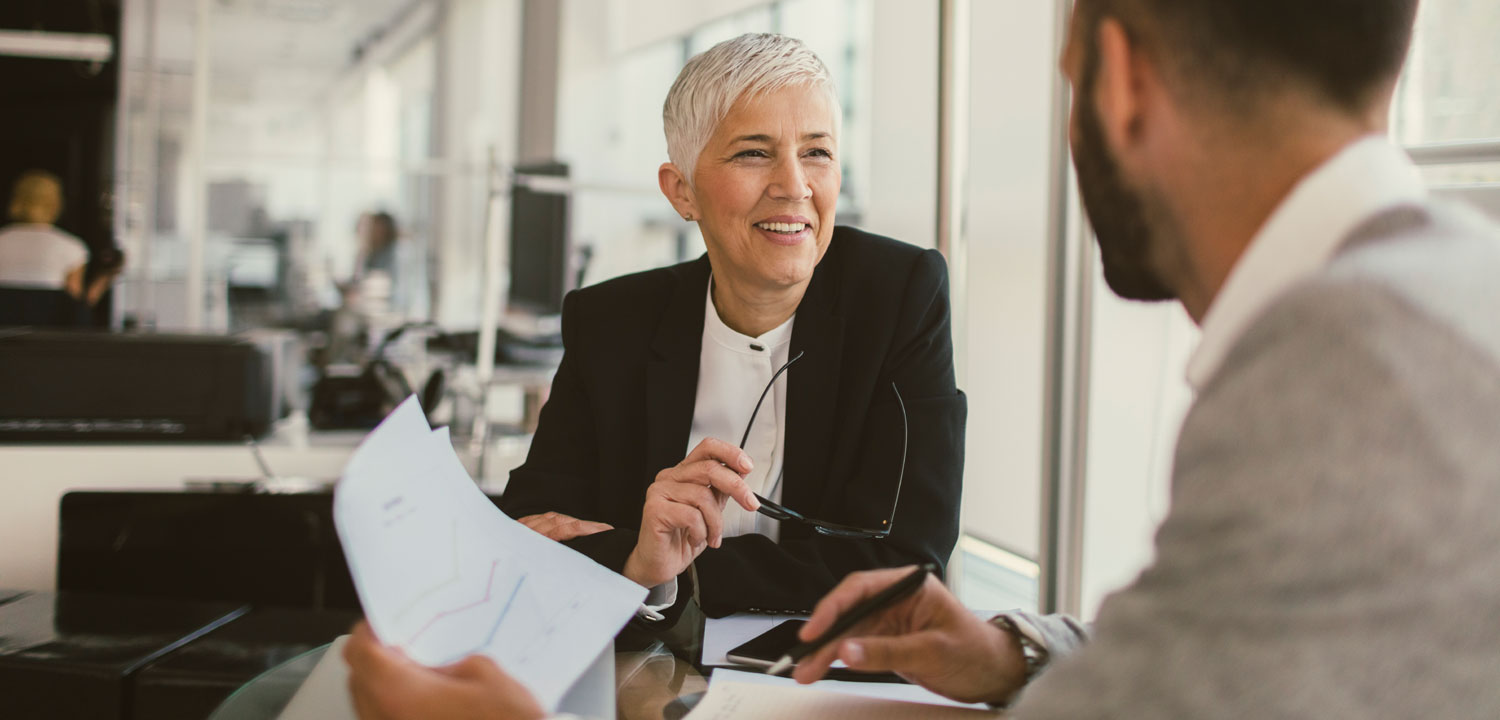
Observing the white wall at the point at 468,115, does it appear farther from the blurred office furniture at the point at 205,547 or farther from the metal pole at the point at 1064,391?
the metal pole at the point at 1064,391

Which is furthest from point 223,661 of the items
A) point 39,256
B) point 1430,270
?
point 39,256

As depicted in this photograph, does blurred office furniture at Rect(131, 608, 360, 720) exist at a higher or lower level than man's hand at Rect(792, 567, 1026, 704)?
lower

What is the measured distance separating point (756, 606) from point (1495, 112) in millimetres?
2519

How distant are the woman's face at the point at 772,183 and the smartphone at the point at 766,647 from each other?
20.4 inches

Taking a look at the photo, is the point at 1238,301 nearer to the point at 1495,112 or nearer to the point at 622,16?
the point at 1495,112

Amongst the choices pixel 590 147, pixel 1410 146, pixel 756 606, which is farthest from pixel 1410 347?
pixel 590 147

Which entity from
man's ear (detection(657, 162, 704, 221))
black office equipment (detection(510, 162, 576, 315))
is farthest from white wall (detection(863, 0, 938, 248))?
man's ear (detection(657, 162, 704, 221))

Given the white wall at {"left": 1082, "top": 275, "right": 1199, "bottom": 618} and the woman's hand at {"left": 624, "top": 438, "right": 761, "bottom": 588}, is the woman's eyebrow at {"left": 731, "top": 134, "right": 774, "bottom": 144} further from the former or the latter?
the white wall at {"left": 1082, "top": 275, "right": 1199, "bottom": 618}

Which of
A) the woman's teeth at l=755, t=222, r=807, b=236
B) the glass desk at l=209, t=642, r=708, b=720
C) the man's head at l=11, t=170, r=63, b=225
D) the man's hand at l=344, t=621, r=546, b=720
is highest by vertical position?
the man's head at l=11, t=170, r=63, b=225

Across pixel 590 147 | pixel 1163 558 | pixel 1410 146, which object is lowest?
pixel 1163 558

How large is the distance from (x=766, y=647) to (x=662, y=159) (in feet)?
23.4

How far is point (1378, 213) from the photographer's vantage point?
503 mm

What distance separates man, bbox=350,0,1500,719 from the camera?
1.38 ft

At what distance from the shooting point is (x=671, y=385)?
1348 millimetres
